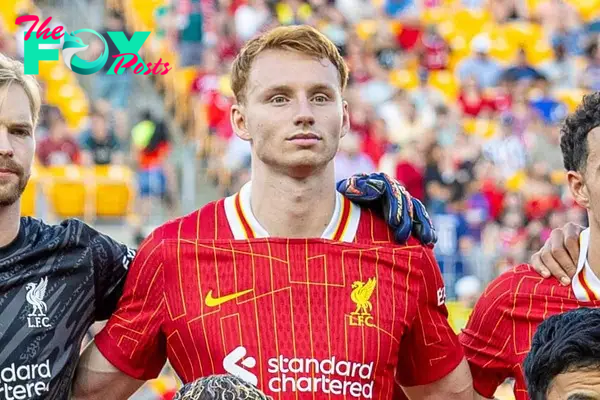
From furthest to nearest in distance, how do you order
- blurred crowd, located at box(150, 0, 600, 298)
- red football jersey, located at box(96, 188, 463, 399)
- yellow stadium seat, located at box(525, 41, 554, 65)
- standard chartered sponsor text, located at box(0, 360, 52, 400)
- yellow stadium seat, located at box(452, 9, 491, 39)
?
yellow stadium seat, located at box(452, 9, 491, 39) → yellow stadium seat, located at box(525, 41, 554, 65) → blurred crowd, located at box(150, 0, 600, 298) → red football jersey, located at box(96, 188, 463, 399) → standard chartered sponsor text, located at box(0, 360, 52, 400)

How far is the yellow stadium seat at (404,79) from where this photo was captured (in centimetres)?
1659

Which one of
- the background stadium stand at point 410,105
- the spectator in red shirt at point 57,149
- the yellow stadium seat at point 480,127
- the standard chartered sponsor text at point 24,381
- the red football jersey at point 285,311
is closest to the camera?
the standard chartered sponsor text at point 24,381

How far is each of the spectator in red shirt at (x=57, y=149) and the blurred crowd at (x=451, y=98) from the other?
152cm

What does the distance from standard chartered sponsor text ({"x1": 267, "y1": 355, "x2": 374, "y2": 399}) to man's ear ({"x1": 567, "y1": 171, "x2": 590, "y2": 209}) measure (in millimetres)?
812

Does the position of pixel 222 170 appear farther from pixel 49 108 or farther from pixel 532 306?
pixel 532 306

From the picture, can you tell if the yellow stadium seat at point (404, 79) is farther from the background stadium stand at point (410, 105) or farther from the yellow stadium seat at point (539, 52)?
the yellow stadium seat at point (539, 52)

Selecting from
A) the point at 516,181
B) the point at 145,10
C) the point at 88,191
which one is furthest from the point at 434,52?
the point at 88,191

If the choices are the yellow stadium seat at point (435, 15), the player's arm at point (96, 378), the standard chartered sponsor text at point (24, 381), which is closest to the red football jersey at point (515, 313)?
the player's arm at point (96, 378)

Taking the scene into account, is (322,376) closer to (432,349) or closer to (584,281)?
(432,349)

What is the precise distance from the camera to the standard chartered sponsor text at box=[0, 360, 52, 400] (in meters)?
4.29

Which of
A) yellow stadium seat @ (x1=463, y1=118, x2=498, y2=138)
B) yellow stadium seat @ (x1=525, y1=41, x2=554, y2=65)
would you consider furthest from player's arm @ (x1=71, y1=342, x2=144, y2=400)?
yellow stadium seat @ (x1=525, y1=41, x2=554, y2=65)

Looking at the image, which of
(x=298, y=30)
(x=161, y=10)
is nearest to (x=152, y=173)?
(x=161, y=10)

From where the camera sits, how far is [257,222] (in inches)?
183

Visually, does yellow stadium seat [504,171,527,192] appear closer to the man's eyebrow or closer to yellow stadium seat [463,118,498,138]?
yellow stadium seat [463,118,498,138]
